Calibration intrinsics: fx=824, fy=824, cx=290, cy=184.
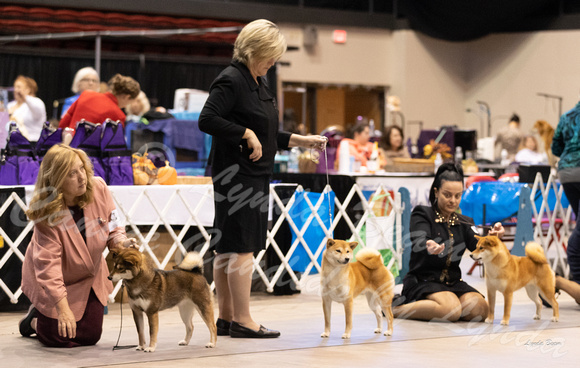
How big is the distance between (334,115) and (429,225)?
9563 mm

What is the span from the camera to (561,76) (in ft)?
39.3

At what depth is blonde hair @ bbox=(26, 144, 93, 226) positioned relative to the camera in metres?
2.89

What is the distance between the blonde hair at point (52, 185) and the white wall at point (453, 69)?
928 cm

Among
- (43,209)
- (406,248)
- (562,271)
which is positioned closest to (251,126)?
(43,209)

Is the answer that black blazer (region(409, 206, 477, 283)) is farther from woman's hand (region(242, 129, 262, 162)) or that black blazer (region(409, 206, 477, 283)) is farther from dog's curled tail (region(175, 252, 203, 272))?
dog's curled tail (region(175, 252, 203, 272))

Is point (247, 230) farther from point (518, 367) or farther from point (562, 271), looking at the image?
point (562, 271)

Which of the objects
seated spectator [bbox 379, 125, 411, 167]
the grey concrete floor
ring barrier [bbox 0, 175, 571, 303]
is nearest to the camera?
the grey concrete floor

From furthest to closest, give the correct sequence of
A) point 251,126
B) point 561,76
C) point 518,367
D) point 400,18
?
point 400,18 < point 561,76 < point 251,126 < point 518,367

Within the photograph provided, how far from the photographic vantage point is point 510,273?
11.5 ft

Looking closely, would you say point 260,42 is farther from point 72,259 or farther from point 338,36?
point 338,36

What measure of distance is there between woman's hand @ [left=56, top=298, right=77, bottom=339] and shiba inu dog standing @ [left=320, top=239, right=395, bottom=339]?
945 millimetres

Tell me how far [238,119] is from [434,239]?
41.4 inches

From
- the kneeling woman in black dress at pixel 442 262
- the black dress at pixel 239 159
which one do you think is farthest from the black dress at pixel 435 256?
the black dress at pixel 239 159

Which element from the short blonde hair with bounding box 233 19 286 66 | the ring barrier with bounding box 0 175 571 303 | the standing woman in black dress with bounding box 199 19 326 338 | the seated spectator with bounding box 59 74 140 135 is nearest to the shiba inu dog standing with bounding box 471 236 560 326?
the ring barrier with bounding box 0 175 571 303
